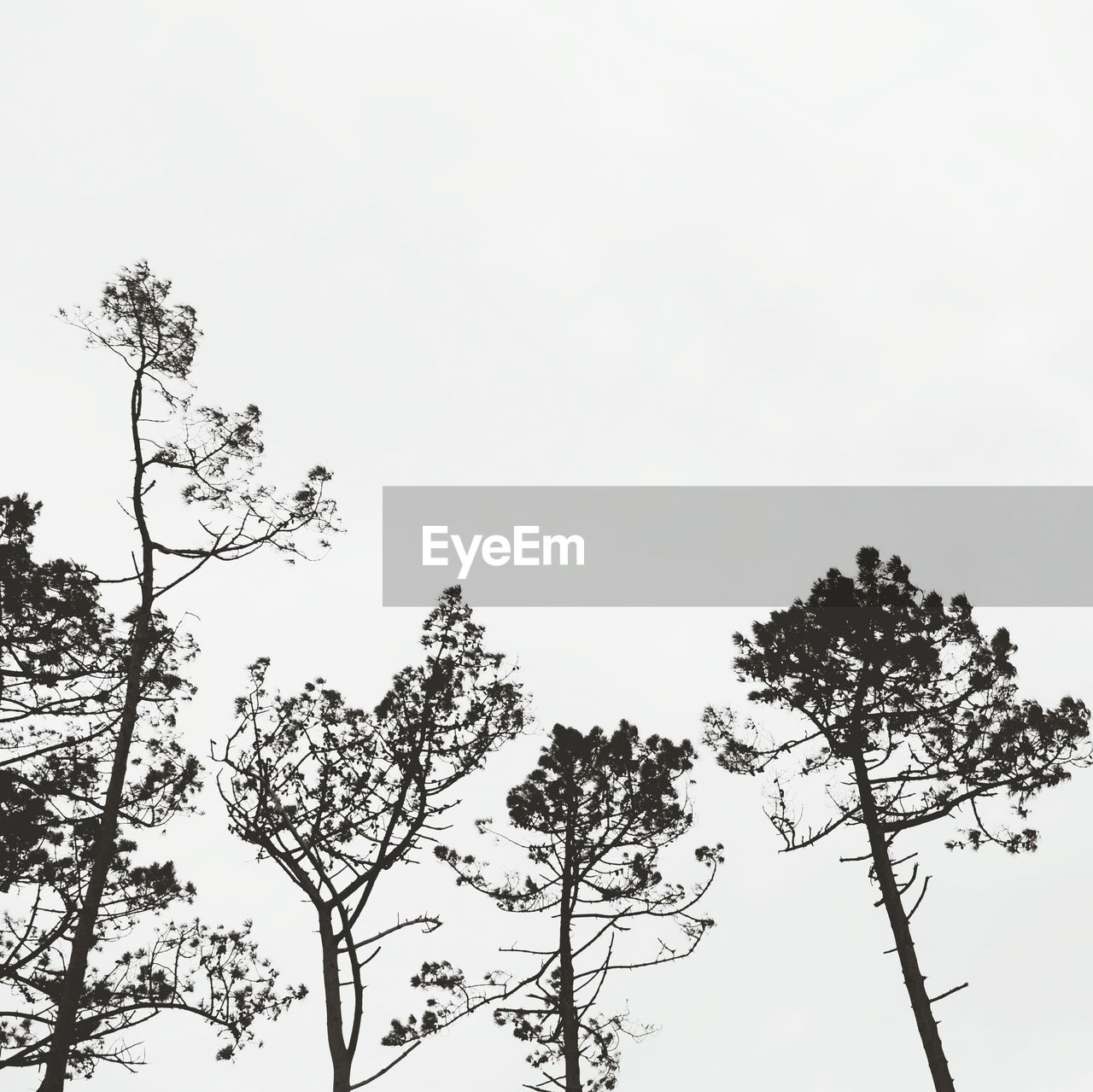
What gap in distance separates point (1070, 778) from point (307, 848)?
1195cm

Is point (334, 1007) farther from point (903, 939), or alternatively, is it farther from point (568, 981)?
point (903, 939)

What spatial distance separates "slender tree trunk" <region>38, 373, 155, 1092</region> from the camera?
35.0 feet

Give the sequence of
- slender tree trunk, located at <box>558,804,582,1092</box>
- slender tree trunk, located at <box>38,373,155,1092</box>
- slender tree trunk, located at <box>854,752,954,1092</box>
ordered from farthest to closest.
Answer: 1. slender tree trunk, located at <box>558,804,582,1092</box>
2. slender tree trunk, located at <box>854,752,954,1092</box>
3. slender tree trunk, located at <box>38,373,155,1092</box>

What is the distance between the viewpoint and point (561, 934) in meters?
17.2

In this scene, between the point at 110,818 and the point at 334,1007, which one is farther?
the point at 334,1007

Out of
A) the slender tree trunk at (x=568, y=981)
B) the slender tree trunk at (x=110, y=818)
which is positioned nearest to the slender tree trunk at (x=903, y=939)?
the slender tree trunk at (x=568, y=981)

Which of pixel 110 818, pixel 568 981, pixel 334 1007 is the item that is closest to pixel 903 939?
pixel 568 981

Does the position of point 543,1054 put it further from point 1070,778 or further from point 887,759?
point 1070,778

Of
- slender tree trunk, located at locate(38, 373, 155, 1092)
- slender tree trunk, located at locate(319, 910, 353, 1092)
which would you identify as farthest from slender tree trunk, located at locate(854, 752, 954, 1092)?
slender tree trunk, located at locate(38, 373, 155, 1092)

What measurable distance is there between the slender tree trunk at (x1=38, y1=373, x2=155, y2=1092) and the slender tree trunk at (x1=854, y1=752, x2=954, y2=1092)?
1052cm

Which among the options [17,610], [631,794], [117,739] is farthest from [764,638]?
[17,610]

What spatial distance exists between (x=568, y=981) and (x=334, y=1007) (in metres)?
4.34

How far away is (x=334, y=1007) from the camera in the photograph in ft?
47.4

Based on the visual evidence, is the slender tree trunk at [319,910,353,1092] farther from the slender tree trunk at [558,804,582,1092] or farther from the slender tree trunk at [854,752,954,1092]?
the slender tree trunk at [854,752,954,1092]
